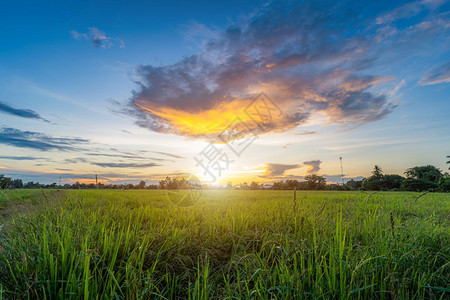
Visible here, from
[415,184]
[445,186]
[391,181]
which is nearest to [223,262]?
[445,186]

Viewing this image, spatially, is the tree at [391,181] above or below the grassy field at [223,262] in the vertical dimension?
above

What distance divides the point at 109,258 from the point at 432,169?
62.7 m

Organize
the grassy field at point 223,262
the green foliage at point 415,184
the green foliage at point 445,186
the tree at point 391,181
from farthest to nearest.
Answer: the tree at point 391,181 < the green foliage at point 415,184 < the green foliage at point 445,186 < the grassy field at point 223,262

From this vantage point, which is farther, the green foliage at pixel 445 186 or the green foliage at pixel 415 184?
the green foliage at pixel 415 184

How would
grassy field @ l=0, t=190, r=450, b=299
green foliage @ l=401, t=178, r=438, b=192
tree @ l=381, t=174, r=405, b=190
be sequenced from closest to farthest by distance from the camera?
grassy field @ l=0, t=190, r=450, b=299
green foliage @ l=401, t=178, r=438, b=192
tree @ l=381, t=174, r=405, b=190

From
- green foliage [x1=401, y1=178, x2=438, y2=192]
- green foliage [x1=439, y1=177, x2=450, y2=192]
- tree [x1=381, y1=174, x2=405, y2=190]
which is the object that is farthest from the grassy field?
tree [x1=381, y1=174, x2=405, y2=190]

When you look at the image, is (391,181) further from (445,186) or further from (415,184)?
(445,186)

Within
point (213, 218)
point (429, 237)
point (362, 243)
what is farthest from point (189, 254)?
point (429, 237)

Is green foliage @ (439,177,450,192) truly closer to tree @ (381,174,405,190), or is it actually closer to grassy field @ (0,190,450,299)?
tree @ (381,174,405,190)

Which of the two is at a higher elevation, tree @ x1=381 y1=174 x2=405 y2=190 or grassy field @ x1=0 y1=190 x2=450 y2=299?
tree @ x1=381 y1=174 x2=405 y2=190

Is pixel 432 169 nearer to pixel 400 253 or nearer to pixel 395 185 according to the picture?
pixel 395 185

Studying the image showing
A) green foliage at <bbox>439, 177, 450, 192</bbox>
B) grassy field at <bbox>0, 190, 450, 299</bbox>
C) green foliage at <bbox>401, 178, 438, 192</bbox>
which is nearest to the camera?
grassy field at <bbox>0, 190, 450, 299</bbox>

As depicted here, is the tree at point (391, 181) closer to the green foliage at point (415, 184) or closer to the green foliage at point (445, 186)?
the green foliage at point (415, 184)

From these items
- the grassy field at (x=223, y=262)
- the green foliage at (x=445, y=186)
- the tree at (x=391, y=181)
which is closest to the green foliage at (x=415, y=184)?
the green foliage at (x=445, y=186)
